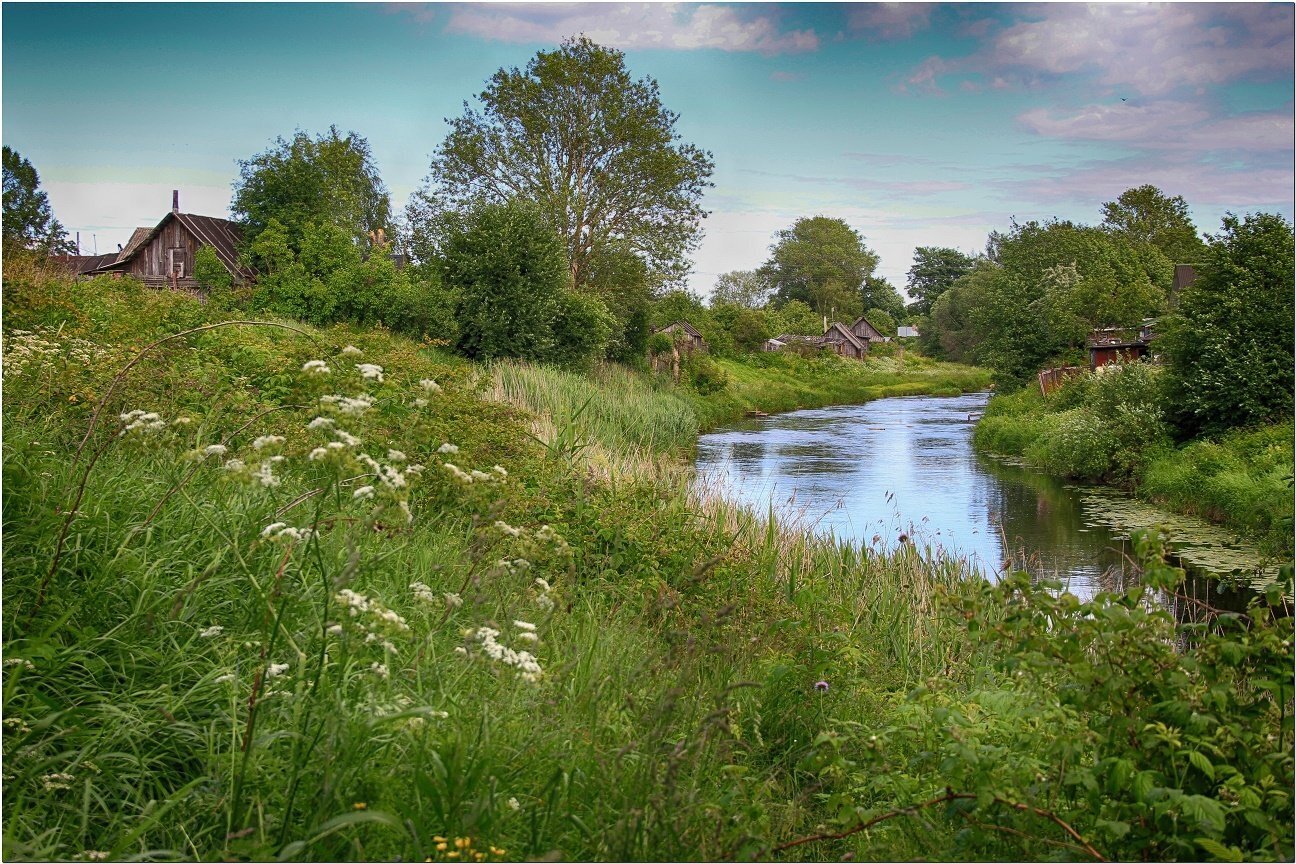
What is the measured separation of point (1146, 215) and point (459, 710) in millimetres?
61858

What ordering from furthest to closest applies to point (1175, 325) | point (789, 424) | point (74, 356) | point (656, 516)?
point (789, 424)
point (1175, 325)
point (656, 516)
point (74, 356)

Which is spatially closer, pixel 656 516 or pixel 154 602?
pixel 154 602

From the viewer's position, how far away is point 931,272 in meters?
89.2

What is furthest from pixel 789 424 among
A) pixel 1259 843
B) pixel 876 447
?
pixel 1259 843

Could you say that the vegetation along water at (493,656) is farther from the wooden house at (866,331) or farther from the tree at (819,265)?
the tree at (819,265)

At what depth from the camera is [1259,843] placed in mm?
2738

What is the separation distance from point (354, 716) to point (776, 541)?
5633 mm

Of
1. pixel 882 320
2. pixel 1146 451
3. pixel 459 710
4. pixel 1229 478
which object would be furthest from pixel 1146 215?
pixel 459 710

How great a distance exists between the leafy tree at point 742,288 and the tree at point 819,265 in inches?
44.9

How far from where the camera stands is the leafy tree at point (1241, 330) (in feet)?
50.0

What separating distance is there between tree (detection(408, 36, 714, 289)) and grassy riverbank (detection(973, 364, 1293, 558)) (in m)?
13.1

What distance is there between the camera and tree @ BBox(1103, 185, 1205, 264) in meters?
52.2

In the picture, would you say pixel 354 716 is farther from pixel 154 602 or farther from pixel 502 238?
pixel 502 238

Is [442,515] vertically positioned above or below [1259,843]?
above
